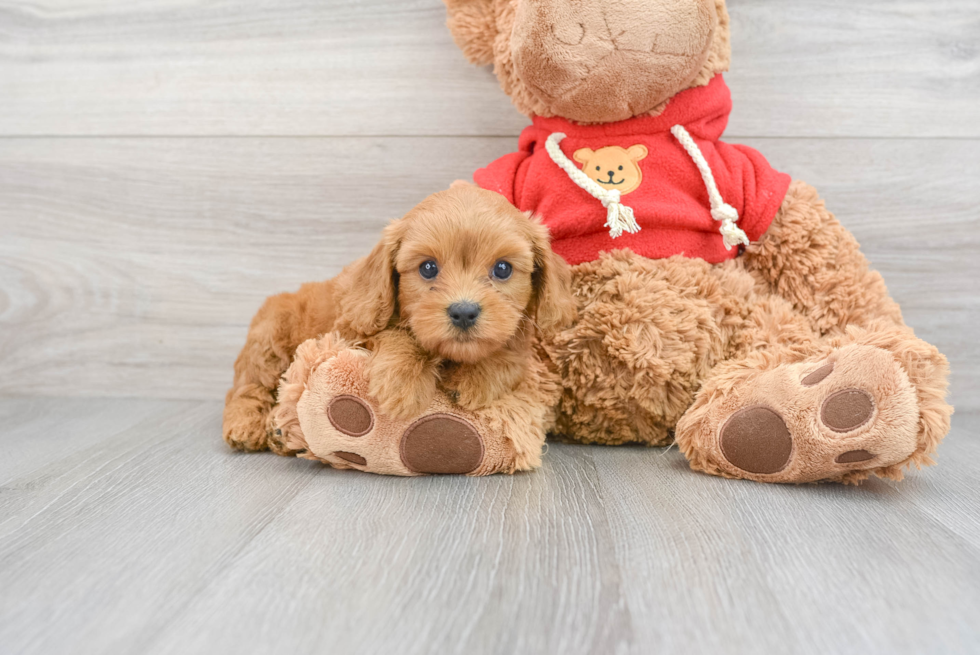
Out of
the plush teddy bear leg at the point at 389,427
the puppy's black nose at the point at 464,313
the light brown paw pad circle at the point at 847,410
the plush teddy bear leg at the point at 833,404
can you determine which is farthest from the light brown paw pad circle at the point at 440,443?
the light brown paw pad circle at the point at 847,410

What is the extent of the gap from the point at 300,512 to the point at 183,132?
46.6 inches

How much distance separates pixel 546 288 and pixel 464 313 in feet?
0.63

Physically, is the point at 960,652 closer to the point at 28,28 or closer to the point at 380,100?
the point at 380,100

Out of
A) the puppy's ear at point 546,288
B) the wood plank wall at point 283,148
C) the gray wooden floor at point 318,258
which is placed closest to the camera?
the gray wooden floor at point 318,258

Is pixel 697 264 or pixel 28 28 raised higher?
pixel 28 28

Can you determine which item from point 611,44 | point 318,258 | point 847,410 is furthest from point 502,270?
point 318,258

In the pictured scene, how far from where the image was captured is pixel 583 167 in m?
1.29

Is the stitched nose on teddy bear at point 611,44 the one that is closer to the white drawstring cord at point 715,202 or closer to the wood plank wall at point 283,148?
the white drawstring cord at point 715,202

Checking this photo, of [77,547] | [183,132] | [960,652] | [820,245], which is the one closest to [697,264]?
[820,245]

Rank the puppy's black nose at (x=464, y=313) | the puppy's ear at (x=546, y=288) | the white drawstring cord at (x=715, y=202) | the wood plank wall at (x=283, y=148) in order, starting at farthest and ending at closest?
the wood plank wall at (x=283, y=148) → the white drawstring cord at (x=715, y=202) → the puppy's ear at (x=546, y=288) → the puppy's black nose at (x=464, y=313)

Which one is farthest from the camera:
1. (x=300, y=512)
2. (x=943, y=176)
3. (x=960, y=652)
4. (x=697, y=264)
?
(x=943, y=176)

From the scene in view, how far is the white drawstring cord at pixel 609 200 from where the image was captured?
1203 mm

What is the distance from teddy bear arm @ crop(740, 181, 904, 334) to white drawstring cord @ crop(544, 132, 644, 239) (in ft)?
0.95

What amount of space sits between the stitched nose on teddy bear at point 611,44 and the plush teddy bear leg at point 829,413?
1.82 ft
